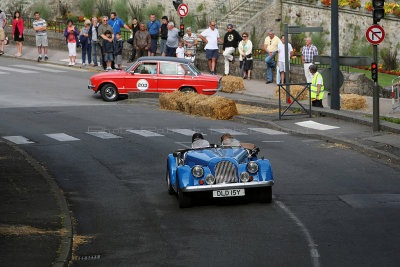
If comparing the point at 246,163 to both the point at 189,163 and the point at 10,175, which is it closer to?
the point at 189,163

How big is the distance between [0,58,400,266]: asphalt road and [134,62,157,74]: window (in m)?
5.36

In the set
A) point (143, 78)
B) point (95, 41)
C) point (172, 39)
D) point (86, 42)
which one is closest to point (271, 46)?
point (172, 39)

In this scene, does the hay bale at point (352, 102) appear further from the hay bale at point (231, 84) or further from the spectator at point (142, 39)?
the spectator at point (142, 39)

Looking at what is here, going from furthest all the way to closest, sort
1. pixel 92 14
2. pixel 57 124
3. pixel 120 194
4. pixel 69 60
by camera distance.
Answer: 1. pixel 92 14
2. pixel 69 60
3. pixel 57 124
4. pixel 120 194

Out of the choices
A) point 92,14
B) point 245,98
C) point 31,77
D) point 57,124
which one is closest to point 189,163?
point 57,124

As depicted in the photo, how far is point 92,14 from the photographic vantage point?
53750mm

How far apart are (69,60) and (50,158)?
23.2 meters

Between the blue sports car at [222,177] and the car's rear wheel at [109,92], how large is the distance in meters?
17.3

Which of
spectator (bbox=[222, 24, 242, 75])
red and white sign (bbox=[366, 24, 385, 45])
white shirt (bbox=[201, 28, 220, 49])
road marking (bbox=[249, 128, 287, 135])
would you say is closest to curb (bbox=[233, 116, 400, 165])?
road marking (bbox=[249, 128, 287, 135])

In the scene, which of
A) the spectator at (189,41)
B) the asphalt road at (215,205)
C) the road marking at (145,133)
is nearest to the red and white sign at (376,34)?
the asphalt road at (215,205)

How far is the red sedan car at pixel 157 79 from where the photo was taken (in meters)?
32.3

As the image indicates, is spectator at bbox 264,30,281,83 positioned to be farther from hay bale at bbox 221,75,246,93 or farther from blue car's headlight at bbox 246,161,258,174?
blue car's headlight at bbox 246,161,258,174

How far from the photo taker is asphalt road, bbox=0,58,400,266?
41.5 ft

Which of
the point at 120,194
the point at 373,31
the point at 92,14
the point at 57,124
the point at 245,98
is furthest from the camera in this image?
the point at 92,14
